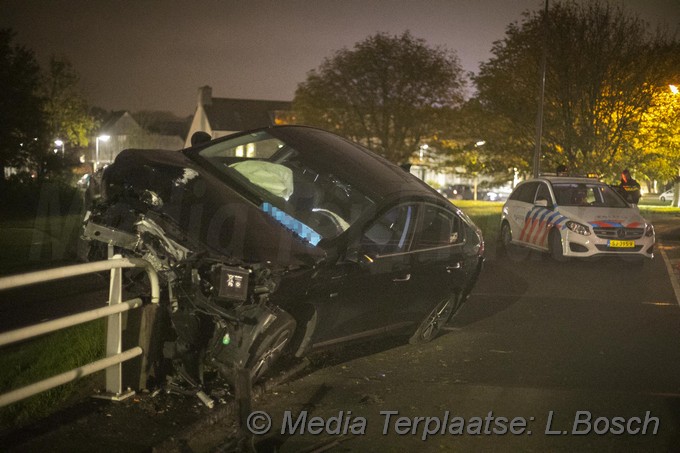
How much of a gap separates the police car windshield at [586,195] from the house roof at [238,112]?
62.5 metres

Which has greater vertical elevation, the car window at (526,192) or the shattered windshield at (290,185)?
the shattered windshield at (290,185)

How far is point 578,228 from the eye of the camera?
14.8 meters

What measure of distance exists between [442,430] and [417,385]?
1072 millimetres

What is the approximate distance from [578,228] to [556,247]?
628 millimetres

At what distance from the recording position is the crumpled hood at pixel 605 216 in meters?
14.8

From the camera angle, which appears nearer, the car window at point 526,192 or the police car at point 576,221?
the police car at point 576,221

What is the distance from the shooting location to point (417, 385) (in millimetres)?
6316

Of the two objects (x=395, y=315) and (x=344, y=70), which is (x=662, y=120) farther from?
(x=395, y=315)

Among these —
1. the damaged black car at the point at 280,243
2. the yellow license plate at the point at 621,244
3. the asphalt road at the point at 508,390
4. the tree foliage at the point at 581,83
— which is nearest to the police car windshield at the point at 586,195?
the yellow license plate at the point at 621,244

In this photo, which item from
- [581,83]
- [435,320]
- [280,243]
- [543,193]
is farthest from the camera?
[581,83]

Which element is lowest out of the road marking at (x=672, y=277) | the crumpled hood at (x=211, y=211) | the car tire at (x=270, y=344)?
the road marking at (x=672, y=277)

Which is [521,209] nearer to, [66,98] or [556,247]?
[556,247]

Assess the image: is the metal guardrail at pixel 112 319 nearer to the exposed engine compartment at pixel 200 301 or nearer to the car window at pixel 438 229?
the exposed engine compartment at pixel 200 301

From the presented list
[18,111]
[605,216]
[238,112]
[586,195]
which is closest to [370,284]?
[605,216]
